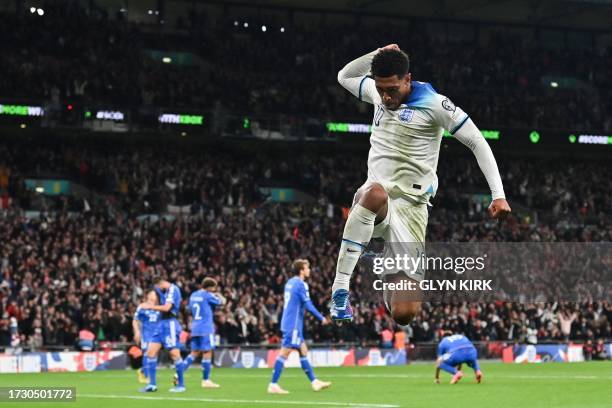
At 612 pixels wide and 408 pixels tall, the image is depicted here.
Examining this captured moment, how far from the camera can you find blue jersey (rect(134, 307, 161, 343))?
916 inches

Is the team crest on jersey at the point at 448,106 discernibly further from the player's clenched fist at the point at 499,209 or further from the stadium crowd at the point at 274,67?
the stadium crowd at the point at 274,67

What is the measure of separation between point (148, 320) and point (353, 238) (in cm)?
1496

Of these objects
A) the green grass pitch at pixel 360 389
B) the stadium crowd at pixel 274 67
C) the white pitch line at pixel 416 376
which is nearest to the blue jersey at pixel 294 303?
the green grass pitch at pixel 360 389

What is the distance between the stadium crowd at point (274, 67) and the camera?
152ft

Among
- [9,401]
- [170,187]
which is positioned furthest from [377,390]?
[170,187]

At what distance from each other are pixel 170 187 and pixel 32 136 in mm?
7242

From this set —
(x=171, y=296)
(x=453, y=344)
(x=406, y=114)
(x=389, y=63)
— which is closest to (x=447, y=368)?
(x=453, y=344)

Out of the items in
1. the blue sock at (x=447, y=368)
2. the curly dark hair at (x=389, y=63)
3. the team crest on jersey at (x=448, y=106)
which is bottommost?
the blue sock at (x=447, y=368)

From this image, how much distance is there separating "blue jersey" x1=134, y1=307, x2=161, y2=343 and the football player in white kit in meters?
14.4

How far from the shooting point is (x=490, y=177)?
8.91m

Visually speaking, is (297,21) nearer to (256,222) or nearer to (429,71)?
(429,71)

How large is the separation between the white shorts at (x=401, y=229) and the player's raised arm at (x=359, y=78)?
101 cm

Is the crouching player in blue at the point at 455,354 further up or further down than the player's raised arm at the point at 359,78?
further down

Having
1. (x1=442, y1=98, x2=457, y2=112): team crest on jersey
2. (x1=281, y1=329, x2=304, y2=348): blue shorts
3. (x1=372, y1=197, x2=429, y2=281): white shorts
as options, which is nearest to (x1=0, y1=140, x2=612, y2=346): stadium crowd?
(x1=281, y1=329, x2=304, y2=348): blue shorts
